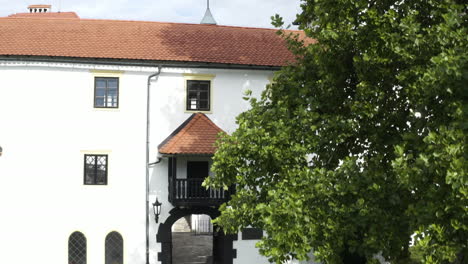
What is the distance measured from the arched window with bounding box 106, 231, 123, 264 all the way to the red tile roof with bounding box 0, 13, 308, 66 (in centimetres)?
682

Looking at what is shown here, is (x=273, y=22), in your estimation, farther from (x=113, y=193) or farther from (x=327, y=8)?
(x=113, y=193)

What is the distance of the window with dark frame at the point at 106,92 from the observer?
20.4 m

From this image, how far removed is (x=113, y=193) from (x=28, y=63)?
580 cm

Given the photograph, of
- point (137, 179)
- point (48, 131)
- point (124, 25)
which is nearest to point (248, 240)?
point (137, 179)

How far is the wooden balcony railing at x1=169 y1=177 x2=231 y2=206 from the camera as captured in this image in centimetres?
1989

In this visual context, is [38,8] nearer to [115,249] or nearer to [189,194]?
[115,249]

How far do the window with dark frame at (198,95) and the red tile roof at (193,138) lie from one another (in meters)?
0.39

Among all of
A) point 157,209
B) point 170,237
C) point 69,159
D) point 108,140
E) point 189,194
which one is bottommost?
point 170,237

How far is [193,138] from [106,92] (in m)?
3.82

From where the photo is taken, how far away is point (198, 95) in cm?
2112

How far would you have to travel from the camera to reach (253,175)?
1288 centimetres

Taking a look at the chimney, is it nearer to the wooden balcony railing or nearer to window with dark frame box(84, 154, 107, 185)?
window with dark frame box(84, 154, 107, 185)

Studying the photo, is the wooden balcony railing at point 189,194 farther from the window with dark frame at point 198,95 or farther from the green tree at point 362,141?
the green tree at point 362,141

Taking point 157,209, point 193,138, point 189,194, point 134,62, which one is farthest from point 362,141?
point 134,62
